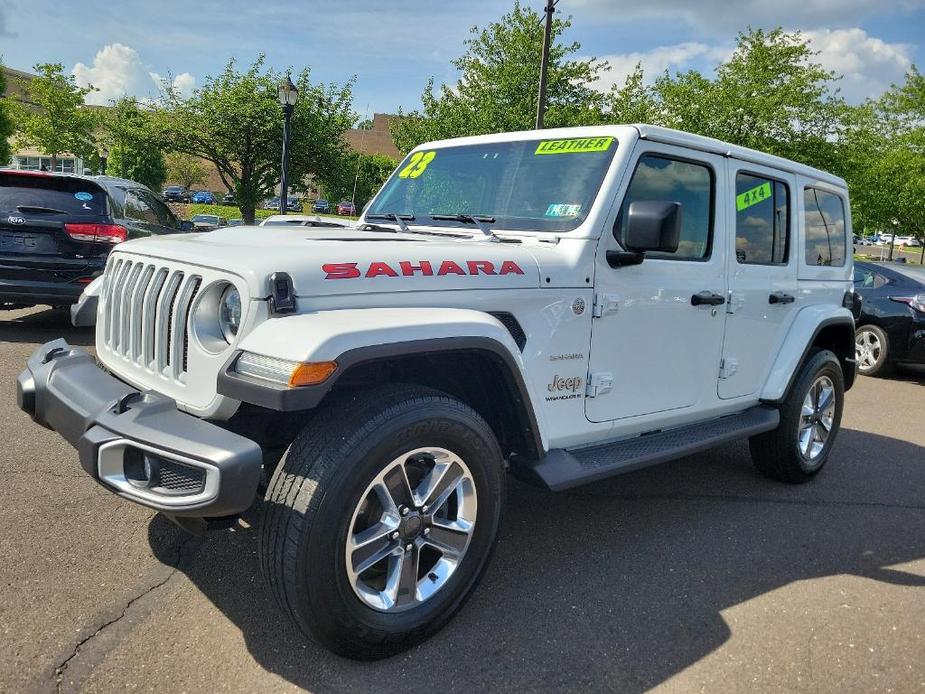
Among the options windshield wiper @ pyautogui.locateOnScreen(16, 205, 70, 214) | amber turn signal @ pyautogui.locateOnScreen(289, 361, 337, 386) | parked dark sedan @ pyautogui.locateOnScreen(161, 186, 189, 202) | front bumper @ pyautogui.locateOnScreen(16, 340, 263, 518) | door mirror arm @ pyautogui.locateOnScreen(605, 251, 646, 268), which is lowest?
front bumper @ pyautogui.locateOnScreen(16, 340, 263, 518)

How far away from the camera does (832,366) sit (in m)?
4.80

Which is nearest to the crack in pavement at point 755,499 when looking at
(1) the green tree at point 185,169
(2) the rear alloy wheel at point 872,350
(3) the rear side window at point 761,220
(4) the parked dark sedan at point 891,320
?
(3) the rear side window at point 761,220

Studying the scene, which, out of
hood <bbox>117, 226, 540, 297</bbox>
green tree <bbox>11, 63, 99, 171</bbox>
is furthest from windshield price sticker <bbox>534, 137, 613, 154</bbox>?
green tree <bbox>11, 63, 99, 171</bbox>

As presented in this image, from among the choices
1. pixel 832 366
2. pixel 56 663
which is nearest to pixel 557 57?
pixel 832 366

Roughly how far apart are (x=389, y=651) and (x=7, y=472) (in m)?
2.71

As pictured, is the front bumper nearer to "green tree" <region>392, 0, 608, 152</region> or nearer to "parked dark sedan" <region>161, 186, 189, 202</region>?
"green tree" <region>392, 0, 608, 152</region>

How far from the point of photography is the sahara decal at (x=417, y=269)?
243 cm

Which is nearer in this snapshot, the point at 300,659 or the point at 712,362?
the point at 300,659

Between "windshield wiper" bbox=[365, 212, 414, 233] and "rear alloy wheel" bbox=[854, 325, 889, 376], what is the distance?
301 inches

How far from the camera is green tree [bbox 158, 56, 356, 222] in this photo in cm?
2455

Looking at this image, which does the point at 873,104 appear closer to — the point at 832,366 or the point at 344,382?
the point at 832,366

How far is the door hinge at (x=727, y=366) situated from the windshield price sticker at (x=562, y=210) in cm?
134

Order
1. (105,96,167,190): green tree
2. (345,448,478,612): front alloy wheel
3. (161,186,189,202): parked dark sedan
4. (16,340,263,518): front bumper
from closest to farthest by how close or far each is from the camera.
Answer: (16,340,263,518): front bumper < (345,448,478,612): front alloy wheel < (105,96,167,190): green tree < (161,186,189,202): parked dark sedan

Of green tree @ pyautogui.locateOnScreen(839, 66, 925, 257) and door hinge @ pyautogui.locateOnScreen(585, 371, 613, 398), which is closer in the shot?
door hinge @ pyautogui.locateOnScreen(585, 371, 613, 398)
